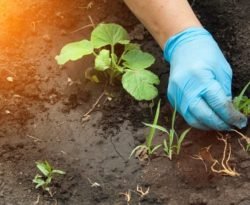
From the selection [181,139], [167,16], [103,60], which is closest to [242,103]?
[181,139]

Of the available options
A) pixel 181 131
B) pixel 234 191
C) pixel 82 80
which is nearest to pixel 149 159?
pixel 181 131

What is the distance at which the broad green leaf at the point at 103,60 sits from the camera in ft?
6.23

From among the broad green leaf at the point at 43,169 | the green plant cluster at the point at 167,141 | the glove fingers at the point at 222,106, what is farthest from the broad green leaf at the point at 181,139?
the broad green leaf at the point at 43,169

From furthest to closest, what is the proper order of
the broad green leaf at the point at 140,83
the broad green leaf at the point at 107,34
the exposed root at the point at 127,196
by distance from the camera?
the broad green leaf at the point at 107,34 → the broad green leaf at the point at 140,83 → the exposed root at the point at 127,196

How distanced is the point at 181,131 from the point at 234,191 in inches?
11.3

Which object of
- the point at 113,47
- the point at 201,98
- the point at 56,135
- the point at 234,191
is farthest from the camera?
the point at 113,47

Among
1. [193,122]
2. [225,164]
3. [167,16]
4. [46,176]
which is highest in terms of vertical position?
[167,16]

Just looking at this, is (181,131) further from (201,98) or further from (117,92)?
(117,92)

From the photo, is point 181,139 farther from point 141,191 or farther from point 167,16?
point 167,16

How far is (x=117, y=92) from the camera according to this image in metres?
1.96

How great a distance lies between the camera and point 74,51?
1.91 metres

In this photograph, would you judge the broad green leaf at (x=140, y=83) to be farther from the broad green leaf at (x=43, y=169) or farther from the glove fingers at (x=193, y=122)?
the broad green leaf at (x=43, y=169)

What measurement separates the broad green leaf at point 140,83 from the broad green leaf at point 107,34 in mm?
131

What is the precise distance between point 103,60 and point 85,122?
215 millimetres
